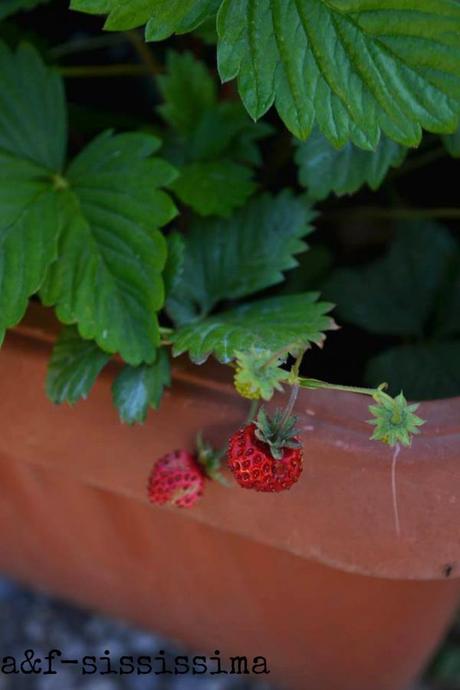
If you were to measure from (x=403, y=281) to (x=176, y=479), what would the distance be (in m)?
0.36

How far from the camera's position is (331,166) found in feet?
2.28

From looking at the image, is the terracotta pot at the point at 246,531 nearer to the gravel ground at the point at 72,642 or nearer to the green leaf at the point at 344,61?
the gravel ground at the point at 72,642

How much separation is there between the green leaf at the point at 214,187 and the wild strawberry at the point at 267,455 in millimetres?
245

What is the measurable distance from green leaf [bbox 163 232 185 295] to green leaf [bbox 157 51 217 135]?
7.7 inches

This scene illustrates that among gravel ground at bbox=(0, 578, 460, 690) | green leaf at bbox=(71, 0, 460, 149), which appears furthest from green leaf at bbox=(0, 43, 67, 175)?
gravel ground at bbox=(0, 578, 460, 690)

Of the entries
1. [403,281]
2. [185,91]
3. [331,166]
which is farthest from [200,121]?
[403,281]

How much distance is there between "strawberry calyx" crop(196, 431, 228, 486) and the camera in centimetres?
61

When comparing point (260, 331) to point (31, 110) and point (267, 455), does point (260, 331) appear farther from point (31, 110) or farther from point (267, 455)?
point (31, 110)

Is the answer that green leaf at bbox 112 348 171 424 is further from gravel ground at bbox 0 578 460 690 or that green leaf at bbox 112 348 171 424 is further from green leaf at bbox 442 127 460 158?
gravel ground at bbox 0 578 460 690

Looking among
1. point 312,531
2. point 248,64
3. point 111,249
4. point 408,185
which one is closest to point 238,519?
point 312,531

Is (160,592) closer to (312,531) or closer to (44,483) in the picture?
Answer: (44,483)

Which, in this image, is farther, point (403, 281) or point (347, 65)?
point (403, 281)

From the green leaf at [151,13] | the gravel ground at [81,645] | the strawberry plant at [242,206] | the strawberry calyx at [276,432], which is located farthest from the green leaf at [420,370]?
the gravel ground at [81,645]

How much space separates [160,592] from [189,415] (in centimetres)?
36
